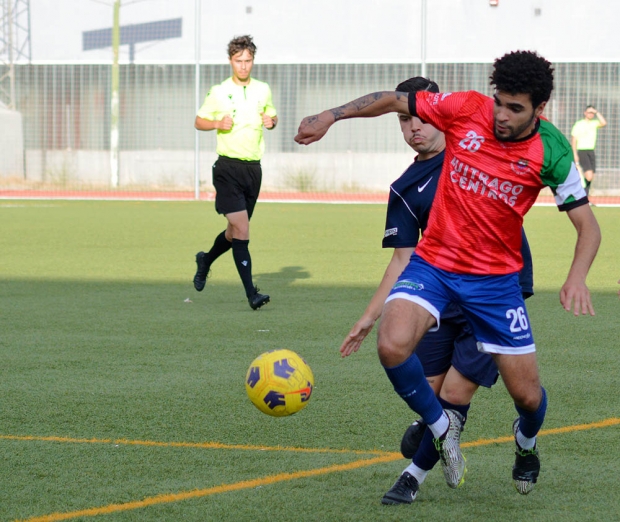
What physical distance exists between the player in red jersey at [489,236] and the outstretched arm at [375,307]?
33 cm

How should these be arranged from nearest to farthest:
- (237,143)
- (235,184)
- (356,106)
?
(356,106) < (235,184) < (237,143)

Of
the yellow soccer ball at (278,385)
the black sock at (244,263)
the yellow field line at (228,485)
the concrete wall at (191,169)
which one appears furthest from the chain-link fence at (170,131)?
the yellow soccer ball at (278,385)

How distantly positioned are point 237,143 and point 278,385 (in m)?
5.83

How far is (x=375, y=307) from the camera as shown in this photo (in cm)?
477

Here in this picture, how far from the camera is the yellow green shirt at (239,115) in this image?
34.2 ft

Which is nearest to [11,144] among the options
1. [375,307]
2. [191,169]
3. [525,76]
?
[191,169]

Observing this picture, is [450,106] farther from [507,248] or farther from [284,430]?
[284,430]

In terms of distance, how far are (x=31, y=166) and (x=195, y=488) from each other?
98.9 ft

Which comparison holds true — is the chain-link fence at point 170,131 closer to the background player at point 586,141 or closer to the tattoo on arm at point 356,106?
the background player at point 586,141

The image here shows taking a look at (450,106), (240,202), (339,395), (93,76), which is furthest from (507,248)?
(93,76)

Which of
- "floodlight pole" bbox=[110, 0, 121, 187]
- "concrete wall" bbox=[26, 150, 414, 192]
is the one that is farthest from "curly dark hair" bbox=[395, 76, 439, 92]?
"floodlight pole" bbox=[110, 0, 121, 187]

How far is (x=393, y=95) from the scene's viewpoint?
4523 mm

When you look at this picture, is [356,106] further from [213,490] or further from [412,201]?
[213,490]

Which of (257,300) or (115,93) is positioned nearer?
(257,300)
